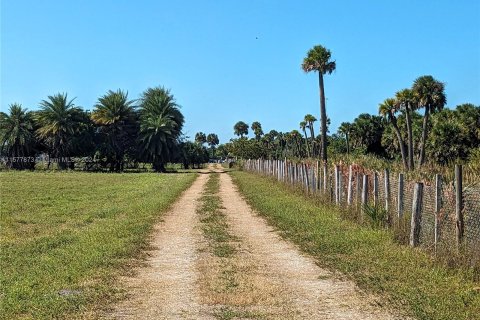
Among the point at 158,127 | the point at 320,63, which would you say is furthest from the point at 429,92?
the point at 158,127

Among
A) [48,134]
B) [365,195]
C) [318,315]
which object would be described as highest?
[48,134]

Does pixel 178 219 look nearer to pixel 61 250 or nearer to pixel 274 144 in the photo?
pixel 61 250

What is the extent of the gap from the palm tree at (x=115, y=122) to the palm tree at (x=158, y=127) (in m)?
2.25

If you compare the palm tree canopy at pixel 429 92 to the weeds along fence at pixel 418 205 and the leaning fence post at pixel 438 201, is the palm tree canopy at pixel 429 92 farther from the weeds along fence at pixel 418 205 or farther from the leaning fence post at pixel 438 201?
the leaning fence post at pixel 438 201

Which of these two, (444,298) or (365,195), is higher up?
(365,195)

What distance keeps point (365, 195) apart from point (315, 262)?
5.77 metres

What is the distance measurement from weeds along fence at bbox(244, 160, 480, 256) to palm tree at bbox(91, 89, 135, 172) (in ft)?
184

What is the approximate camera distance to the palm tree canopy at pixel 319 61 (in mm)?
40219

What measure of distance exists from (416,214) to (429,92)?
133 ft

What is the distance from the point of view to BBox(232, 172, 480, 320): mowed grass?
6.87 meters

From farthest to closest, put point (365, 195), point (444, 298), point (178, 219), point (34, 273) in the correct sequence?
point (178, 219) < point (365, 195) < point (34, 273) < point (444, 298)

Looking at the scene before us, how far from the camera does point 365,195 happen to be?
14953 millimetres

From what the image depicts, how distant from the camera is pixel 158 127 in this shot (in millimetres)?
69500

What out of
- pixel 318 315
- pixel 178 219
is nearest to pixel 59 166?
pixel 178 219
